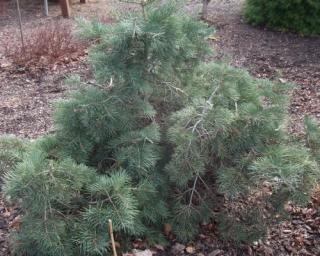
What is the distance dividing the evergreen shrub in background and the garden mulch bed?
0.13m

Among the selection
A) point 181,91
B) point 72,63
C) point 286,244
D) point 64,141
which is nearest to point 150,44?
point 181,91

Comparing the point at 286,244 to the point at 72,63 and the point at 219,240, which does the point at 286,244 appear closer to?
the point at 219,240

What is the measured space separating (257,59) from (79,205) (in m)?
3.50

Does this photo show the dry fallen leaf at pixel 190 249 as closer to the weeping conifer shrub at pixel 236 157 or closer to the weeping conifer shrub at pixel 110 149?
the weeping conifer shrub at pixel 236 157

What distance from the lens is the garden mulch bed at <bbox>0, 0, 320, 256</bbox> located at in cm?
269

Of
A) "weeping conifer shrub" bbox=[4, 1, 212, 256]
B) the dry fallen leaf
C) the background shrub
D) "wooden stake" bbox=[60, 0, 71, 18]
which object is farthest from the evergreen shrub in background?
the dry fallen leaf

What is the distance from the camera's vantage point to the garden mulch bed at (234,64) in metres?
2.69

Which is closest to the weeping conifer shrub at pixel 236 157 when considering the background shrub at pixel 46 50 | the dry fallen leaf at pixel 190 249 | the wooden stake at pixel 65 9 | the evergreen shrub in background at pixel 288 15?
the dry fallen leaf at pixel 190 249

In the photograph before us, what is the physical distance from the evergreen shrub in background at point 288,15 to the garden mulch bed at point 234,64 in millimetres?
128

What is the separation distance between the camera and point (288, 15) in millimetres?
5812

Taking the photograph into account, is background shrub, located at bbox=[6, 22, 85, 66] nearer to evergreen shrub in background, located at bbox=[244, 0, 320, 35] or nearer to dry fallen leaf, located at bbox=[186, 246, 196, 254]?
evergreen shrub in background, located at bbox=[244, 0, 320, 35]

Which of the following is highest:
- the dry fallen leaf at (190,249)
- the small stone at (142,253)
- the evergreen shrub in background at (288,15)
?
the evergreen shrub in background at (288,15)

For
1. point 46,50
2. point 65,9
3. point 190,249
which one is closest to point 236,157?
point 190,249

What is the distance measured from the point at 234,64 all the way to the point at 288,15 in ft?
4.32
